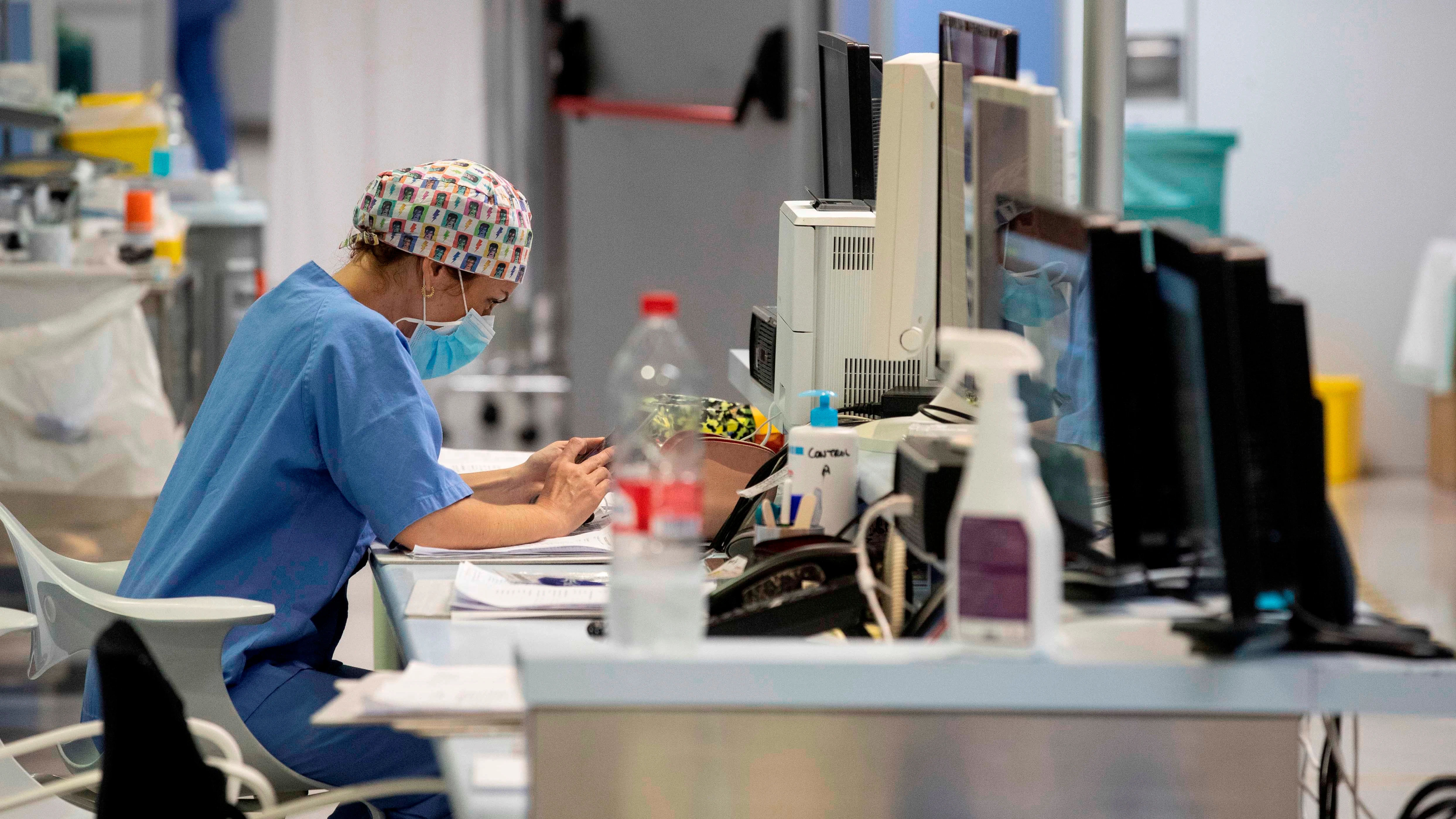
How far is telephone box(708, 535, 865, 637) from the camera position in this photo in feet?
4.41

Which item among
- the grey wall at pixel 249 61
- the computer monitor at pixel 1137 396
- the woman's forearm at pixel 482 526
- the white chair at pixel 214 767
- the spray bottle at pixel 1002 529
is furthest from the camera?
the grey wall at pixel 249 61

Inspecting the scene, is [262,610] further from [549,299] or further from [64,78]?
[549,299]

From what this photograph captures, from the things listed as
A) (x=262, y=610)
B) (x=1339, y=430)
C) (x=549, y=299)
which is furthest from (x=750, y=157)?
(x=262, y=610)

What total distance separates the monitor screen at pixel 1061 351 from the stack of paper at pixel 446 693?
52 cm

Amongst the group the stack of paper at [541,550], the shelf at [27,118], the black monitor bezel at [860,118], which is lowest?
the stack of paper at [541,550]

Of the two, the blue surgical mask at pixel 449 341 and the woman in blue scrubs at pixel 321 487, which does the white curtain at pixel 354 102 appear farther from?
the woman in blue scrubs at pixel 321 487

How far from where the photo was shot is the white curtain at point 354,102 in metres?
6.04

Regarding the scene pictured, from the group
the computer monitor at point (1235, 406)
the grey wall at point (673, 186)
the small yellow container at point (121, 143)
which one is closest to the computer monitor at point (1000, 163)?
the computer monitor at point (1235, 406)

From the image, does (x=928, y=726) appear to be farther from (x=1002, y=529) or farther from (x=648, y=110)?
(x=648, y=110)

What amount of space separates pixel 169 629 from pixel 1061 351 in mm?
960

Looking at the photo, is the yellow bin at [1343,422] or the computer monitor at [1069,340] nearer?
the computer monitor at [1069,340]

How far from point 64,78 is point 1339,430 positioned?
532 centimetres

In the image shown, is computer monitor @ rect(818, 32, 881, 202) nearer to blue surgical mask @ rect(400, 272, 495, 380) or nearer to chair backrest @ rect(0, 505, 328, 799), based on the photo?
blue surgical mask @ rect(400, 272, 495, 380)

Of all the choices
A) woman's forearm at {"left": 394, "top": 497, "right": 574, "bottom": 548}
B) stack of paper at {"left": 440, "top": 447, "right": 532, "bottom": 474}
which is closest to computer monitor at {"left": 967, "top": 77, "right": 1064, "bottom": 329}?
woman's forearm at {"left": 394, "top": 497, "right": 574, "bottom": 548}
